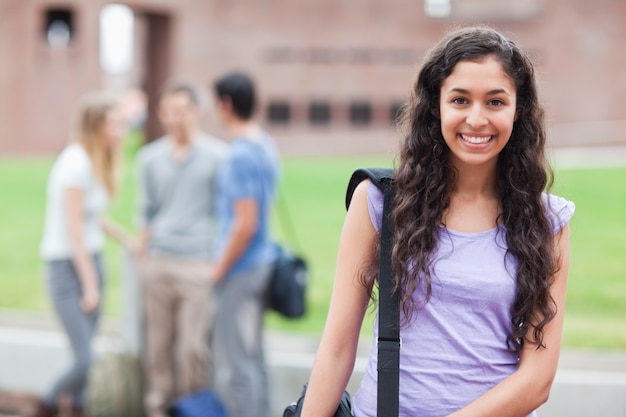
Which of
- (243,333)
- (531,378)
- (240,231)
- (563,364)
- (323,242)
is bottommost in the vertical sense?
(323,242)

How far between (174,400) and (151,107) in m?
30.9

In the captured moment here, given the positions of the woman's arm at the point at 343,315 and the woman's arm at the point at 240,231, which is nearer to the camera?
the woman's arm at the point at 343,315

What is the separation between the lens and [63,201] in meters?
5.02

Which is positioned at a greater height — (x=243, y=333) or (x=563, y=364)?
(x=243, y=333)

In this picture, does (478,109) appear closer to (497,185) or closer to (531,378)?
(497,185)

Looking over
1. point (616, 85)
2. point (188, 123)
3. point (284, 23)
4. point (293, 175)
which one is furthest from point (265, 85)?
point (188, 123)

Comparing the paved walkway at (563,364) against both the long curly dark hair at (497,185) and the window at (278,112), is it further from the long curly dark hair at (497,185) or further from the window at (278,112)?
the window at (278,112)

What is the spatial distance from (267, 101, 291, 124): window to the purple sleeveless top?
112 ft

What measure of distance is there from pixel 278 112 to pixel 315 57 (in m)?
2.36

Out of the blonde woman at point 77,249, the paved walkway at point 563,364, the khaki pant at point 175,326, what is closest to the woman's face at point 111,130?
the blonde woman at point 77,249

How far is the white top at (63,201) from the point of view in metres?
5.05

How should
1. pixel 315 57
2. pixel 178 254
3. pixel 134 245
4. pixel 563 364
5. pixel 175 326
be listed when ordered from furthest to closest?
pixel 315 57 < pixel 563 364 < pixel 134 245 < pixel 175 326 < pixel 178 254

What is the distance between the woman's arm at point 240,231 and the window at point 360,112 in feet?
103

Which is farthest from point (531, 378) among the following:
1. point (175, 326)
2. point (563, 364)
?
point (563, 364)
